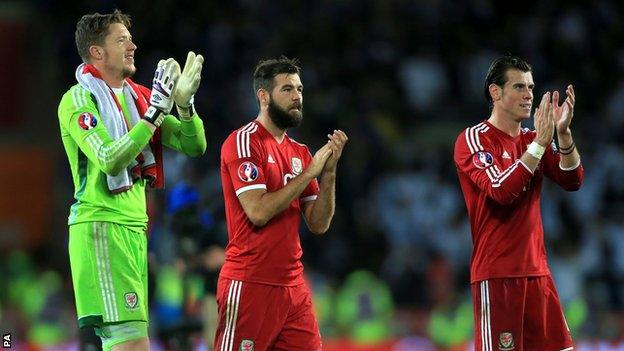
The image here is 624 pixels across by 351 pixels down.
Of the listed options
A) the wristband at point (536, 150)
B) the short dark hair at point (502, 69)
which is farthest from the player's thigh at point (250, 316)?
the short dark hair at point (502, 69)

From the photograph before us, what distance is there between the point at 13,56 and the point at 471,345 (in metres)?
9.06

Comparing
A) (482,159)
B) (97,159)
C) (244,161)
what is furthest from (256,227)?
(482,159)

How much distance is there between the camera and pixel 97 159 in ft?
19.4

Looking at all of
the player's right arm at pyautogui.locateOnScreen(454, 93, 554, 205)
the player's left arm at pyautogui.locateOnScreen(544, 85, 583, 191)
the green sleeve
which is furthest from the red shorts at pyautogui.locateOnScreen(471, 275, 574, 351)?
the green sleeve

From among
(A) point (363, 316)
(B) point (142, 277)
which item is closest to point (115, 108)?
(B) point (142, 277)

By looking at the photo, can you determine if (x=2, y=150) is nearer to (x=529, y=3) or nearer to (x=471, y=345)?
(x=529, y=3)

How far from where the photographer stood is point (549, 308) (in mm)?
6629

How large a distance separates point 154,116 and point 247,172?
638mm

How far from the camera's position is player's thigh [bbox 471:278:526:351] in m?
6.55

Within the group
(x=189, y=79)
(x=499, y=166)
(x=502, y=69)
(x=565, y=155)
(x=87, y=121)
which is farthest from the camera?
(x=502, y=69)

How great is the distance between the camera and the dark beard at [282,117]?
6508mm

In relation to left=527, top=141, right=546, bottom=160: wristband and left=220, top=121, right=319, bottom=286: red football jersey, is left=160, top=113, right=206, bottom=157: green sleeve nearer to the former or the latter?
left=220, top=121, right=319, bottom=286: red football jersey

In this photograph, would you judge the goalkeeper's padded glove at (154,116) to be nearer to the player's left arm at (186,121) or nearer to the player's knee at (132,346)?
the player's left arm at (186,121)

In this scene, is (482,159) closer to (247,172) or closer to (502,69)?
(502,69)
